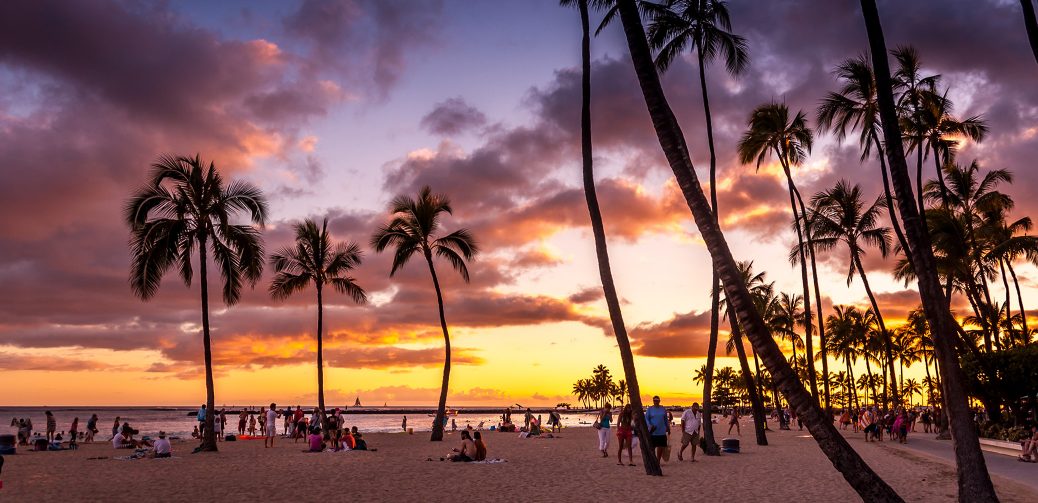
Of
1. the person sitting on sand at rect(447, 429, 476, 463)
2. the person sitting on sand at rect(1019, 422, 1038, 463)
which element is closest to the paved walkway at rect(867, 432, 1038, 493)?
the person sitting on sand at rect(1019, 422, 1038, 463)

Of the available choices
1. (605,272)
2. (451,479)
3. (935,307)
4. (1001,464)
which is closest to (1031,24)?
(935,307)

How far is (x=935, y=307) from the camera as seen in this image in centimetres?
1084

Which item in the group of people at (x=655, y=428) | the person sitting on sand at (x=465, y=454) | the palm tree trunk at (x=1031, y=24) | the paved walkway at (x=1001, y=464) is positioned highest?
the palm tree trunk at (x=1031, y=24)

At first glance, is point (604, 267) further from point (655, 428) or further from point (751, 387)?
point (751, 387)

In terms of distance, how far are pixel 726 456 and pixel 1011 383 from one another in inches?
651

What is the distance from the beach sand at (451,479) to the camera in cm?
1412

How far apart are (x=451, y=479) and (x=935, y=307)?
444 inches

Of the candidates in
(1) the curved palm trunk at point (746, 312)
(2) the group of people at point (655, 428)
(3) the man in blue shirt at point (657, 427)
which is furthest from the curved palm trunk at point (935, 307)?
(3) the man in blue shirt at point (657, 427)

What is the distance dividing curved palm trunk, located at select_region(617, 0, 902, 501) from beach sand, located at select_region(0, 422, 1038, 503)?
18.8 ft

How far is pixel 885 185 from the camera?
29766 mm

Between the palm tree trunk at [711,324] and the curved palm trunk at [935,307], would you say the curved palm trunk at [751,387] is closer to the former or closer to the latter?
the palm tree trunk at [711,324]

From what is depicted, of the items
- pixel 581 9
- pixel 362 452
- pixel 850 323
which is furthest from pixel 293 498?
pixel 850 323

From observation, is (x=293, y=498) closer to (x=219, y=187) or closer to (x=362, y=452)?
(x=362, y=452)

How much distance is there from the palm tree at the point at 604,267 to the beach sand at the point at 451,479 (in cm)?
114
